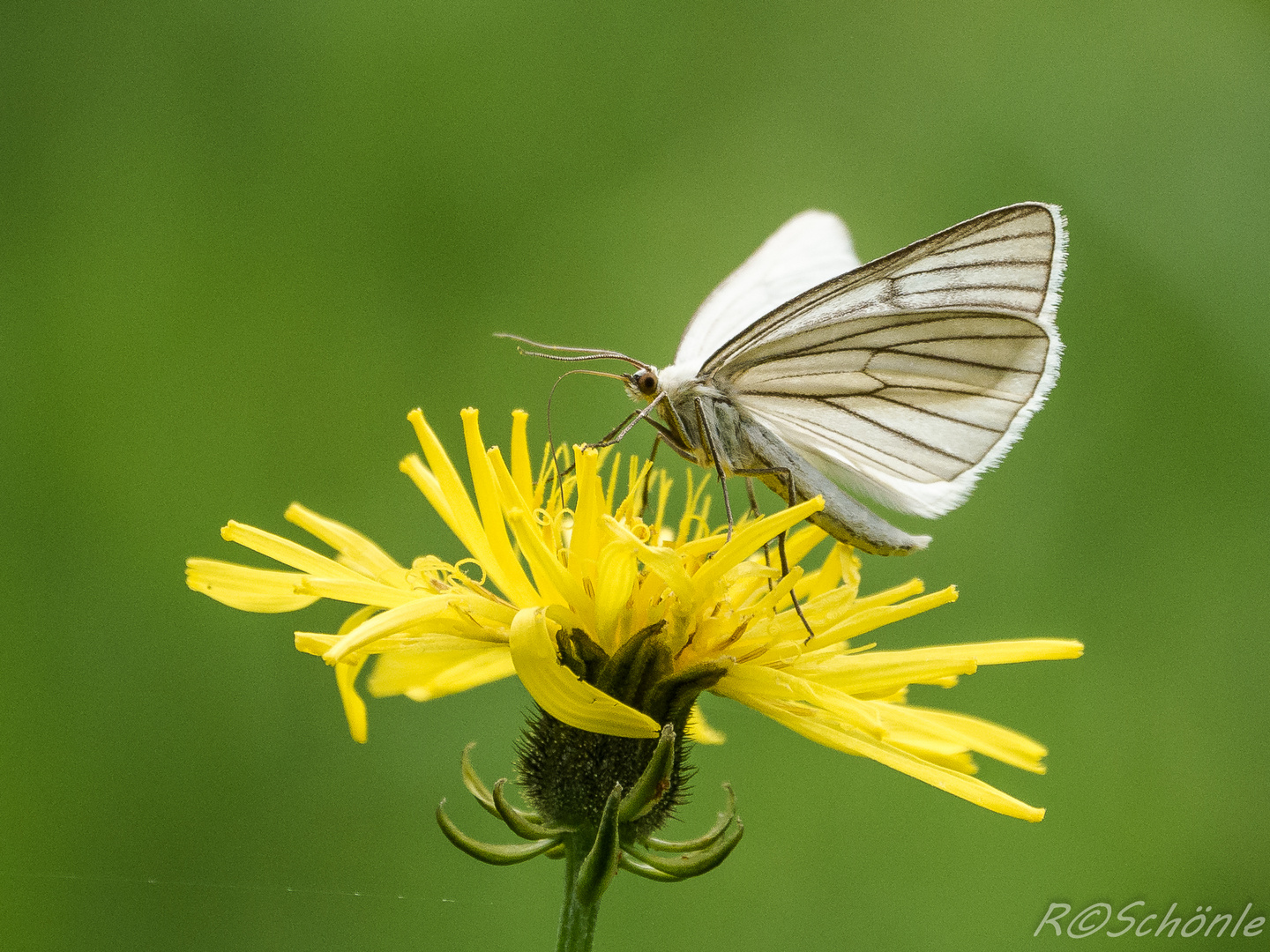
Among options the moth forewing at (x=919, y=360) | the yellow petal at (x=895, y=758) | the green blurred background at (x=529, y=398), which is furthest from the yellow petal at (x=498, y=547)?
the green blurred background at (x=529, y=398)

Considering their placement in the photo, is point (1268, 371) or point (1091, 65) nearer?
point (1268, 371)

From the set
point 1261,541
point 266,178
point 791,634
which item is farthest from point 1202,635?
point 266,178

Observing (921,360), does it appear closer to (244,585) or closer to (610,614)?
(610,614)

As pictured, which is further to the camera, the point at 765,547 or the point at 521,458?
the point at 765,547

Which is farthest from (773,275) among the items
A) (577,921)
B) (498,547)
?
(577,921)

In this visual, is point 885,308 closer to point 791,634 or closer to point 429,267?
point 791,634

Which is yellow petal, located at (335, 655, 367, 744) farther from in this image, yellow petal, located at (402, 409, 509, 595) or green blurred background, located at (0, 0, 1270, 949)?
green blurred background, located at (0, 0, 1270, 949)

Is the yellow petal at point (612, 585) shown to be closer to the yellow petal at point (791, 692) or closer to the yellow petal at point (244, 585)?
the yellow petal at point (791, 692)
